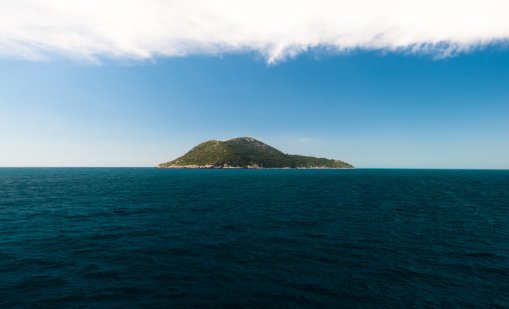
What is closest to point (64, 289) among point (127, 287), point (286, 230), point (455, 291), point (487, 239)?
point (127, 287)

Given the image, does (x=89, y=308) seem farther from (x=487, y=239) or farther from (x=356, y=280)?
(x=487, y=239)

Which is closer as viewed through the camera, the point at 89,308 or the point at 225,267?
the point at 89,308

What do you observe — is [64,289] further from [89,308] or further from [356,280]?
[356,280]

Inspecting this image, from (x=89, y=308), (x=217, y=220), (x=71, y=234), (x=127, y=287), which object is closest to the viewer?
(x=89, y=308)

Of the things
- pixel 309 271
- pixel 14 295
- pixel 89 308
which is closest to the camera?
pixel 89 308

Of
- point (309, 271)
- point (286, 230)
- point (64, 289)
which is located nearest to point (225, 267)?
point (309, 271)

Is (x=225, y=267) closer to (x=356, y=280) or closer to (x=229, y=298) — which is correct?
(x=229, y=298)

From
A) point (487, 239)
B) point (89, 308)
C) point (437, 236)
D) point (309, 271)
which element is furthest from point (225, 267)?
point (487, 239)

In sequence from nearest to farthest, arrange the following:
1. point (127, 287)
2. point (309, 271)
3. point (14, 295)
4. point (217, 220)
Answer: point (14, 295) < point (127, 287) < point (309, 271) < point (217, 220)

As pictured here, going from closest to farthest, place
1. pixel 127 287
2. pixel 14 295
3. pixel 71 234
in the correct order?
pixel 14 295
pixel 127 287
pixel 71 234

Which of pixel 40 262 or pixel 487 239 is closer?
pixel 40 262
